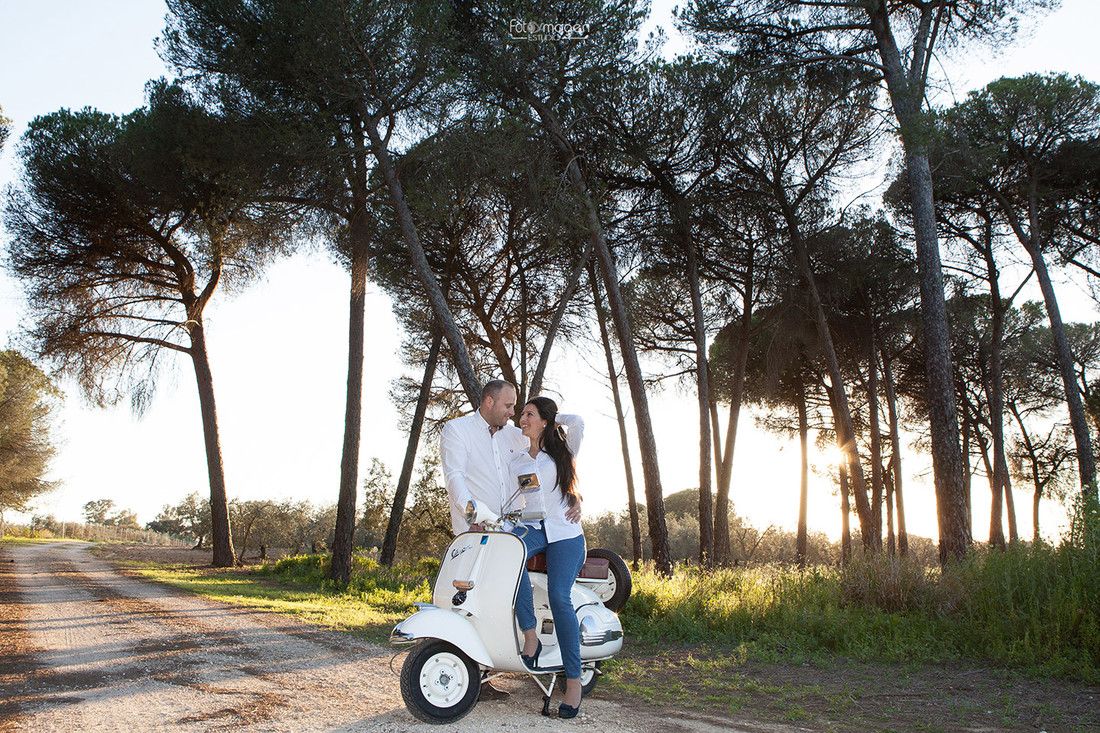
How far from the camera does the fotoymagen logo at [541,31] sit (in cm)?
1143

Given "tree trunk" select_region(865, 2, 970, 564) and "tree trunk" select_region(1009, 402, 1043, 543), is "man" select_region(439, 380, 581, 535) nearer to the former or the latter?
"tree trunk" select_region(865, 2, 970, 564)

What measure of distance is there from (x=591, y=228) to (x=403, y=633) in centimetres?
919

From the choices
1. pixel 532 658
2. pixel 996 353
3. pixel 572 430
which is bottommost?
pixel 532 658

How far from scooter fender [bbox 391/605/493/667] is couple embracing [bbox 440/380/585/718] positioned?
0.23 metres

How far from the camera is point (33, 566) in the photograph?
13641 mm

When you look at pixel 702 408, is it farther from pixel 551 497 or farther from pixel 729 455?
pixel 551 497

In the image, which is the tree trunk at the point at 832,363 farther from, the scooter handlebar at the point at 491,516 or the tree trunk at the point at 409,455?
the scooter handlebar at the point at 491,516

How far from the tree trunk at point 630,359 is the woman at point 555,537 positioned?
23.1 feet

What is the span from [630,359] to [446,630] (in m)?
8.55

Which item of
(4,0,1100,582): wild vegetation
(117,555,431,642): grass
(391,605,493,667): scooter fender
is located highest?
(4,0,1100,582): wild vegetation

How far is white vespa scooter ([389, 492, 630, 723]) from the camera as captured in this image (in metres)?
3.29

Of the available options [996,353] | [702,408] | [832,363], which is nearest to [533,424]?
[702,408]

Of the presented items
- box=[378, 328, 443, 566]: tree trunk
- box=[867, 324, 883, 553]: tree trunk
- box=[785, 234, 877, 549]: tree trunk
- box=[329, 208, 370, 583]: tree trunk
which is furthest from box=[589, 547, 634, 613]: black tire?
box=[867, 324, 883, 553]: tree trunk

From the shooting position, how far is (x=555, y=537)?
3.60 meters
